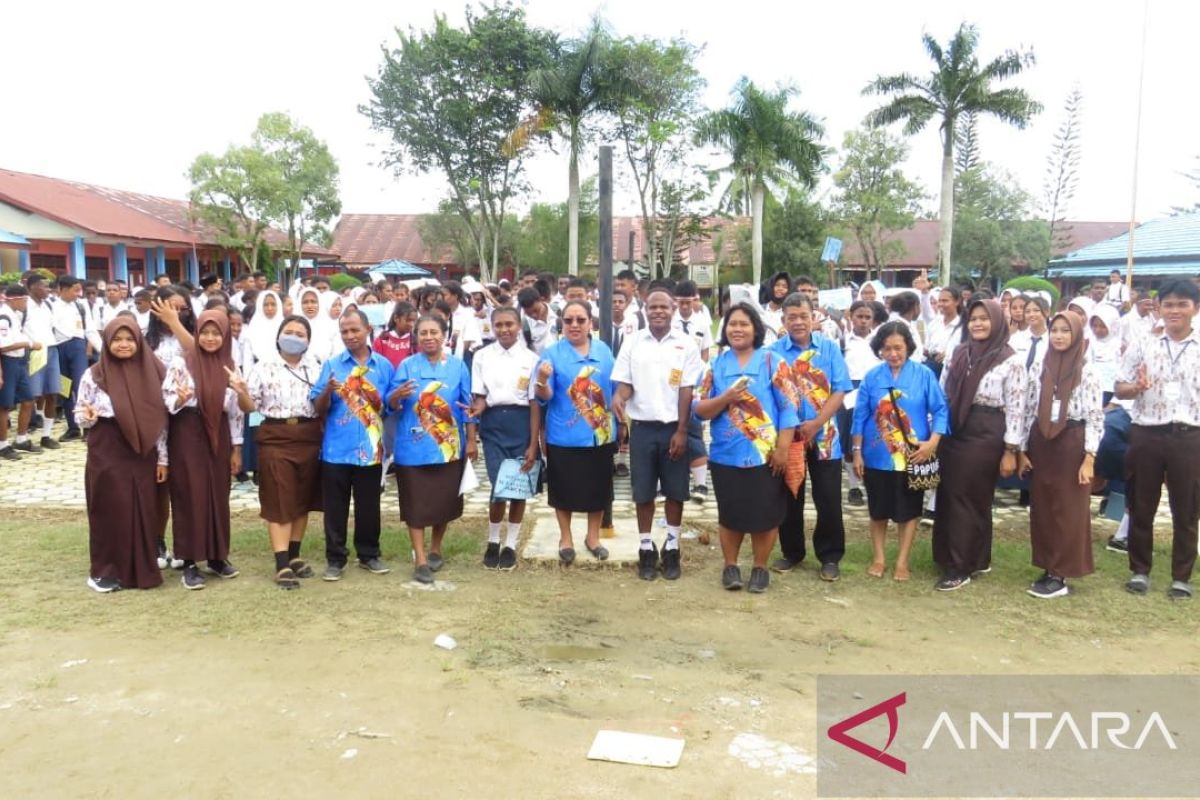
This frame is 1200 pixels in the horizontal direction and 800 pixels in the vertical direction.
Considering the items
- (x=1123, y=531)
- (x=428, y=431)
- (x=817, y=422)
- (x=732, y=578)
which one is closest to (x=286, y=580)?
(x=428, y=431)

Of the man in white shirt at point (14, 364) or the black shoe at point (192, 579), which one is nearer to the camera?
the black shoe at point (192, 579)

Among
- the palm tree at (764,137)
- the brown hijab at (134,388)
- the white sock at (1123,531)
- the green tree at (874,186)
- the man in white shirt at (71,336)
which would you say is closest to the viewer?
the brown hijab at (134,388)

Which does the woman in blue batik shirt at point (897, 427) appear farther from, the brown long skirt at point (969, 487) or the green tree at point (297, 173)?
the green tree at point (297, 173)

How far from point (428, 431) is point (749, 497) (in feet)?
6.07

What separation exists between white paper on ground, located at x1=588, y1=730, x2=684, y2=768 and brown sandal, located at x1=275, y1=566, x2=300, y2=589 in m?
2.47

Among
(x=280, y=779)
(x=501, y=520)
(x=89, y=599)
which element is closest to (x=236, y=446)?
(x=89, y=599)

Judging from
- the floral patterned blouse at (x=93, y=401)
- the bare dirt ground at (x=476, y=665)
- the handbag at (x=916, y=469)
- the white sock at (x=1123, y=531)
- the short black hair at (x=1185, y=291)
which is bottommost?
the bare dirt ground at (x=476, y=665)

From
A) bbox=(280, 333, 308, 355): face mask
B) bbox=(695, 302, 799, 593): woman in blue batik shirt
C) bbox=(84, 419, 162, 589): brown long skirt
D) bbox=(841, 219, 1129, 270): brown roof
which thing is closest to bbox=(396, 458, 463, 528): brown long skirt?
bbox=(280, 333, 308, 355): face mask

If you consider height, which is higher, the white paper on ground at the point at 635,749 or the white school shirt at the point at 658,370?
the white school shirt at the point at 658,370

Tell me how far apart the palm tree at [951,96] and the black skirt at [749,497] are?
72.4 ft

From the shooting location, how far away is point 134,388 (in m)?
4.96

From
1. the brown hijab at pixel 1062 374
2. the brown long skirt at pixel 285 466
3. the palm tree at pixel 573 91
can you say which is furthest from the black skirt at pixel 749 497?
the palm tree at pixel 573 91

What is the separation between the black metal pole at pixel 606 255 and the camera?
6266 mm

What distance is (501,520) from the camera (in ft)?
18.8
